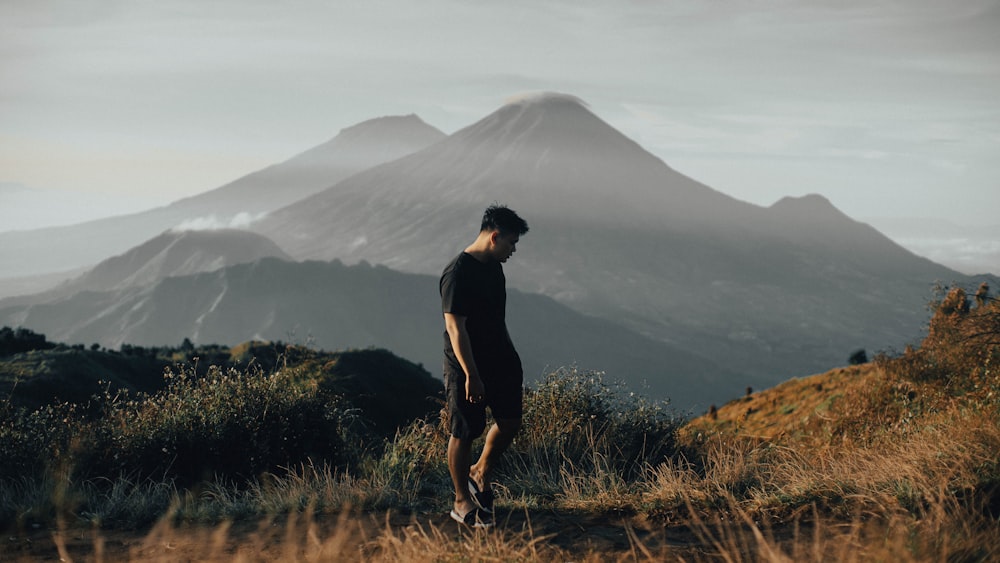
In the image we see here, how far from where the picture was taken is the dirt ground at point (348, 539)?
4.33 metres

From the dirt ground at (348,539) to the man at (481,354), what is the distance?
0.26m

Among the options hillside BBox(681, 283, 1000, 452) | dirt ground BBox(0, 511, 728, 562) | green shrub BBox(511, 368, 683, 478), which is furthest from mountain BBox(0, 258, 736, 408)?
dirt ground BBox(0, 511, 728, 562)

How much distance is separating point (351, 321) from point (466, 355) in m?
135

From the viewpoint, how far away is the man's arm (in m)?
4.62

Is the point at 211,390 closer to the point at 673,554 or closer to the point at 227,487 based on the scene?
the point at 227,487

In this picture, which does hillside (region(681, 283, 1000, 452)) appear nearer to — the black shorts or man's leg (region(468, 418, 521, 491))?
man's leg (region(468, 418, 521, 491))

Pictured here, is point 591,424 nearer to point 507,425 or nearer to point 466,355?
point 507,425

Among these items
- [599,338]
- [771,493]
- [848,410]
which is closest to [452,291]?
[771,493]

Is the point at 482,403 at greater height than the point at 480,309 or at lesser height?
lesser

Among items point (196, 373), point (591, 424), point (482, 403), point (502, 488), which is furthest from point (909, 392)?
point (196, 373)

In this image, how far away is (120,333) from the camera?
140000 mm

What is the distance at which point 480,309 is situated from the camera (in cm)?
479

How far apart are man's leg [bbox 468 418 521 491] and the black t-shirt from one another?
1.04 ft

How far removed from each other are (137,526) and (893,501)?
4.54 m
